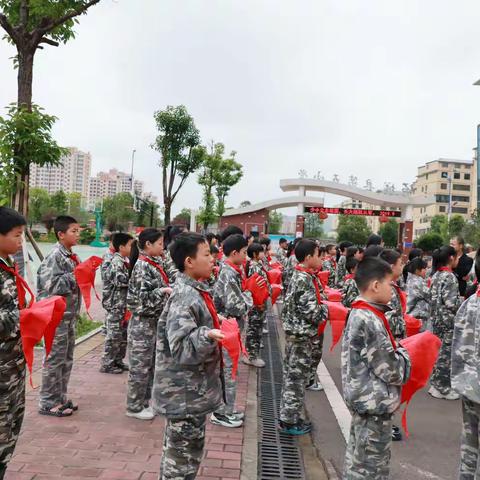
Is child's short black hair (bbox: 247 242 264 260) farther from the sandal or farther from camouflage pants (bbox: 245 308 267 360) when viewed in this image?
the sandal

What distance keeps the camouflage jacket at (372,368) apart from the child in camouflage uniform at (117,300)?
363 centimetres

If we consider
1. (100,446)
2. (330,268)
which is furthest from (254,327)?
(330,268)

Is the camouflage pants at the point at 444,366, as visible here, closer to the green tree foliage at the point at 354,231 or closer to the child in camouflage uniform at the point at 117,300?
the child in camouflage uniform at the point at 117,300

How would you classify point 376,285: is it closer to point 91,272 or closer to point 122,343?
point 91,272

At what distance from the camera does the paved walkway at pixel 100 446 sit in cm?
318

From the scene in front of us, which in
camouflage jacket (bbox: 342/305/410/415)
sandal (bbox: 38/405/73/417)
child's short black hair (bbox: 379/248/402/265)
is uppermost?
child's short black hair (bbox: 379/248/402/265)

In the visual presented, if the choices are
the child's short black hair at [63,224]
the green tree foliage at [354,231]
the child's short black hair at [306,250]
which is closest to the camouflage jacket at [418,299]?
the child's short black hair at [306,250]

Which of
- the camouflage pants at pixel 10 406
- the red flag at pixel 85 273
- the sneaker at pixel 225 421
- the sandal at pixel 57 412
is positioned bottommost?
the sneaker at pixel 225 421

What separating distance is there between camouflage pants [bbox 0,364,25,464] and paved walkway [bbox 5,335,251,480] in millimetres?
488

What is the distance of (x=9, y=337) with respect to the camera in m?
2.70

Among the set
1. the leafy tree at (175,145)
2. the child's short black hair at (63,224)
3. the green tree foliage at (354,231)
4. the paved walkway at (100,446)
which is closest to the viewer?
the paved walkway at (100,446)

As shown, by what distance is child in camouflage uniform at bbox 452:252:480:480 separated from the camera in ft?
9.37

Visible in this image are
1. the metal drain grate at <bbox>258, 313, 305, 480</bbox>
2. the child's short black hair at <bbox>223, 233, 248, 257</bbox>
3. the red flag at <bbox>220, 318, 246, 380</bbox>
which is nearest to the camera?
the red flag at <bbox>220, 318, 246, 380</bbox>

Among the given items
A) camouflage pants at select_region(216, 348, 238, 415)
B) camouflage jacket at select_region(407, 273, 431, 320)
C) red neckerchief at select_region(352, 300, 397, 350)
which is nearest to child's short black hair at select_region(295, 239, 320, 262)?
camouflage pants at select_region(216, 348, 238, 415)
